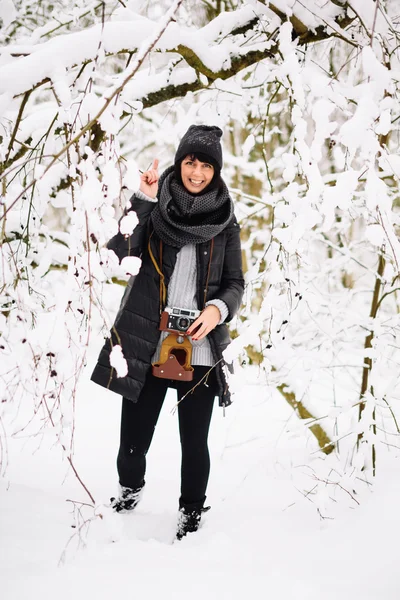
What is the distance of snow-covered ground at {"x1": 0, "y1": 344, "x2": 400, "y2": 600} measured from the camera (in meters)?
1.55

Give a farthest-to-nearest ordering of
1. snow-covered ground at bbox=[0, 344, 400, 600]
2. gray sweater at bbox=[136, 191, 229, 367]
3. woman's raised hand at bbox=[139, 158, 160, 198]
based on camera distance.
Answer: gray sweater at bbox=[136, 191, 229, 367] → woman's raised hand at bbox=[139, 158, 160, 198] → snow-covered ground at bbox=[0, 344, 400, 600]

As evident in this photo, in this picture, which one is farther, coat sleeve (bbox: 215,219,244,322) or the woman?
Answer: coat sleeve (bbox: 215,219,244,322)

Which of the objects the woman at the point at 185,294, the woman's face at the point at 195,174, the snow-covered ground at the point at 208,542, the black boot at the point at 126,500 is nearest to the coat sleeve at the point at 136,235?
the woman at the point at 185,294

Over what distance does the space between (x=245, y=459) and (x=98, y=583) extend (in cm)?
178

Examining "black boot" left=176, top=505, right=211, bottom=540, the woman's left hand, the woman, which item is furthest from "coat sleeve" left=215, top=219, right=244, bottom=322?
"black boot" left=176, top=505, right=211, bottom=540

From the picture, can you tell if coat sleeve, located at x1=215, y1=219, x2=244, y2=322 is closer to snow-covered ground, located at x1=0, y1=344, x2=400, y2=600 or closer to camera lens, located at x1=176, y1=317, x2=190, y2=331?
camera lens, located at x1=176, y1=317, x2=190, y2=331

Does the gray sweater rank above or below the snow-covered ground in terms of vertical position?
above

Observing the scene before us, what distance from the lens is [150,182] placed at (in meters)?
1.78

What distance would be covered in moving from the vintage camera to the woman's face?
0.49 meters

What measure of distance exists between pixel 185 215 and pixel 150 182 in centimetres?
20

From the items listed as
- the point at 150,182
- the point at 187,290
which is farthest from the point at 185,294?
the point at 150,182

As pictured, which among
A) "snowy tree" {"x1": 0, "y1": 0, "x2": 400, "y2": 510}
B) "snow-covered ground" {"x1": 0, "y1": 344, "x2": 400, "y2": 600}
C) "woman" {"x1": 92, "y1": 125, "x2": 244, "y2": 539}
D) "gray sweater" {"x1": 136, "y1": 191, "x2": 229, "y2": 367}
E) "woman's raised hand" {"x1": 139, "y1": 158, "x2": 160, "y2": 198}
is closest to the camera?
"snowy tree" {"x1": 0, "y1": 0, "x2": 400, "y2": 510}

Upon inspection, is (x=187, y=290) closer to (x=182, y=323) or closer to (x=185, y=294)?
(x=185, y=294)

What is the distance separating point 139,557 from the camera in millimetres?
1721
